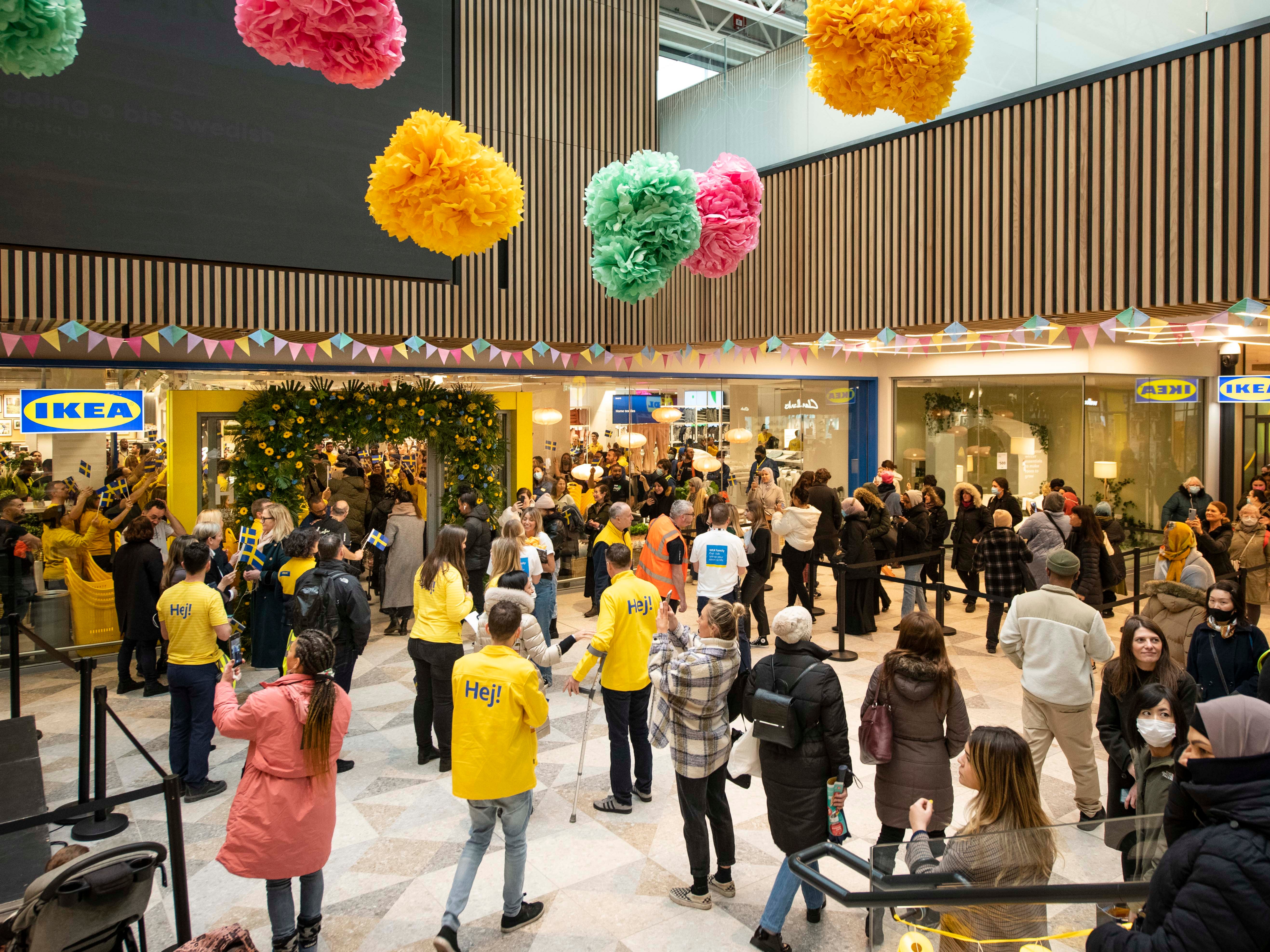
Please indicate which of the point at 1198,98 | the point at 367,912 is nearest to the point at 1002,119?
the point at 1198,98

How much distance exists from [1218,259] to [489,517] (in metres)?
7.60

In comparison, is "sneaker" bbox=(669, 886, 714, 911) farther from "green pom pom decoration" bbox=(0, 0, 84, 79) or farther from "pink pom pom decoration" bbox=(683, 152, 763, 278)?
"green pom pom decoration" bbox=(0, 0, 84, 79)

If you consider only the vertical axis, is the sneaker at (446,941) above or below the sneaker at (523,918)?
above

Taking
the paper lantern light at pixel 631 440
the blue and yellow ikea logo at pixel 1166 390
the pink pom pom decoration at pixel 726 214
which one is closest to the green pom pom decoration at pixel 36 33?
the pink pom pom decoration at pixel 726 214

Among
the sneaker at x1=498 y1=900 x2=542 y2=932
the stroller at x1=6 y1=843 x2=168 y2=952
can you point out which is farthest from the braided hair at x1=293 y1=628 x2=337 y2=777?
the sneaker at x1=498 y1=900 x2=542 y2=932

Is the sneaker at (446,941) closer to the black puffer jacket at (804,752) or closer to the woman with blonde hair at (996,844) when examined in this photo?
the black puffer jacket at (804,752)

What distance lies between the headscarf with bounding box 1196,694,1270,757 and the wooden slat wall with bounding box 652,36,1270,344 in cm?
615

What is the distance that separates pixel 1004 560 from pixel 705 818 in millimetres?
5495

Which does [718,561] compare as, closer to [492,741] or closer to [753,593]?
[753,593]

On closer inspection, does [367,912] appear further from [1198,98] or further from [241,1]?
[1198,98]

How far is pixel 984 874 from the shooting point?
2.65 meters

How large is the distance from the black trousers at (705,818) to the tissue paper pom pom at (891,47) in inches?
119

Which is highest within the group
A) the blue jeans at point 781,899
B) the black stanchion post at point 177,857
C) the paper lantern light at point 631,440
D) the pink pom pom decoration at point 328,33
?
the pink pom pom decoration at point 328,33

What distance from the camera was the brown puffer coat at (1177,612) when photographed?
546cm
